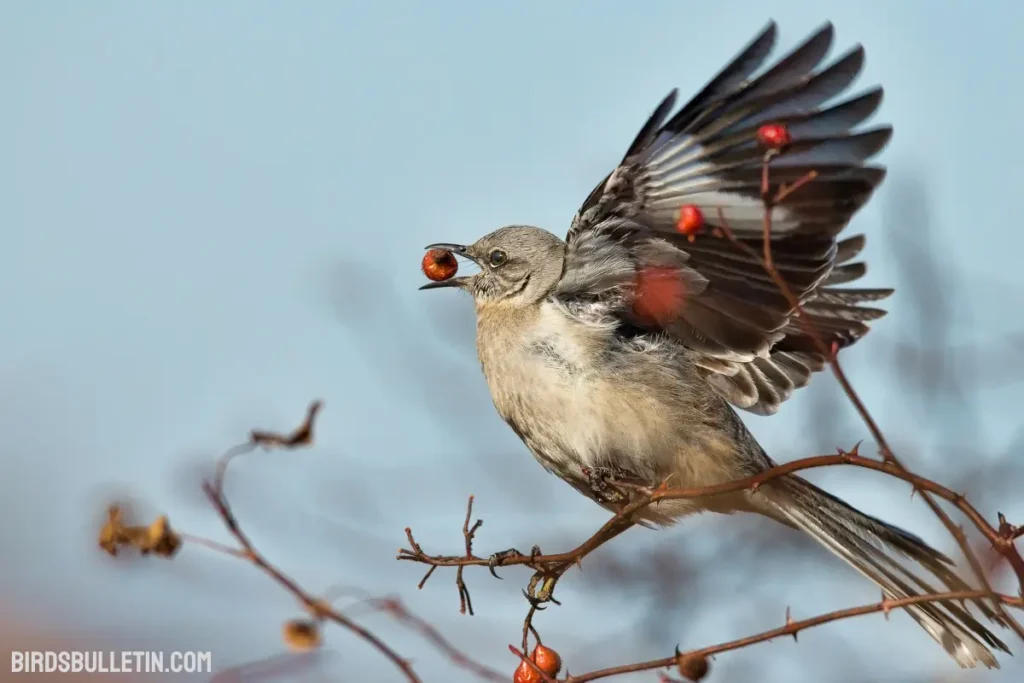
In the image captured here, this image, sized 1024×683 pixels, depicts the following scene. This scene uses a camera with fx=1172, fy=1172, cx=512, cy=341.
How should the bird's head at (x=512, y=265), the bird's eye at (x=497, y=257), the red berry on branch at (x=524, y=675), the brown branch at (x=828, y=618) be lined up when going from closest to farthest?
the brown branch at (x=828, y=618), the red berry on branch at (x=524, y=675), the bird's head at (x=512, y=265), the bird's eye at (x=497, y=257)

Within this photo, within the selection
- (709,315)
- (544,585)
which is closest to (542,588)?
(544,585)

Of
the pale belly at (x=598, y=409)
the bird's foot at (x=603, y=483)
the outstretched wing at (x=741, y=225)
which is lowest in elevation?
the bird's foot at (x=603, y=483)

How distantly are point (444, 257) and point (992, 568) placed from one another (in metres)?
3.38

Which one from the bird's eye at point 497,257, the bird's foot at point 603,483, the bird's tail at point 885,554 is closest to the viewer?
the bird's tail at point 885,554

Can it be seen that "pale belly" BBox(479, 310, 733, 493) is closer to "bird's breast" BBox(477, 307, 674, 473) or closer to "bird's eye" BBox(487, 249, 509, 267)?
"bird's breast" BBox(477, 307, 674, 473)

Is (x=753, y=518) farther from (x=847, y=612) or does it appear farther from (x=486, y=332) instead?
(x=847, y=612)

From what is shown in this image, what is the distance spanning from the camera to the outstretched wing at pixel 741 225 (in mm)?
4449

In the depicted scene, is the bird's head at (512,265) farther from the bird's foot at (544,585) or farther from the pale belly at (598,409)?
the bird's foot at (544,585)

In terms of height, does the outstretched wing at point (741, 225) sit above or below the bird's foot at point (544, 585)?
above

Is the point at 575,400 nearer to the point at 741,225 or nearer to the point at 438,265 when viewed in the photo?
the point at 741,225

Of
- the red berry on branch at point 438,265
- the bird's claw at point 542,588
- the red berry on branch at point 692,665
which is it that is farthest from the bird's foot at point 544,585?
the red berry on branch at point 438,265

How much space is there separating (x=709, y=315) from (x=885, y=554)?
1.31 m

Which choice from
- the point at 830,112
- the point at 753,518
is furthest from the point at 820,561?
the point at 830,112

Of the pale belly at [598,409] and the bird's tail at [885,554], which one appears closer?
the bird's tail at [885,554]
